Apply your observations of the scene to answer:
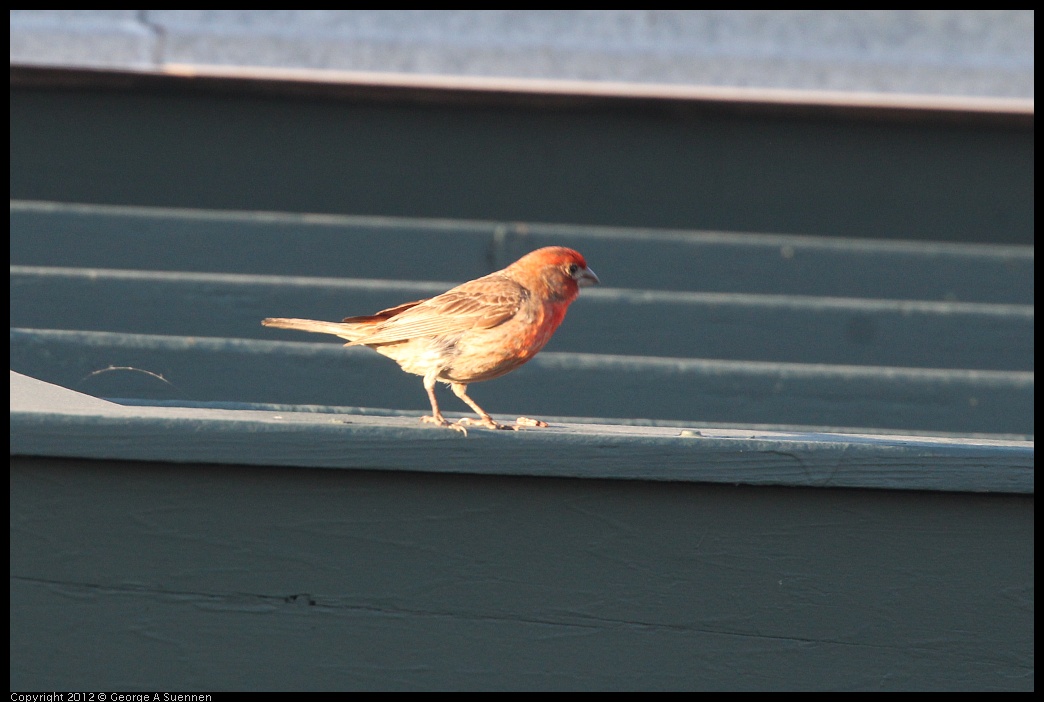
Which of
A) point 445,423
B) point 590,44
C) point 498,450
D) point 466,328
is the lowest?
point 498,450

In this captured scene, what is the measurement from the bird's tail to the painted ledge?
71 centimetres

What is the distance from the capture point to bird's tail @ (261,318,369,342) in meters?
2.81

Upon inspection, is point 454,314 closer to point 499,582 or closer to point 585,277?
point 585,277

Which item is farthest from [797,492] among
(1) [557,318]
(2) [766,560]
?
(1) [557,318]

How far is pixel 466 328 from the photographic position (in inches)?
108

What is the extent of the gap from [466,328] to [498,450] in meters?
0.78

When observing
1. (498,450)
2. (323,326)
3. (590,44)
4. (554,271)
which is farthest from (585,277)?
(590,44)

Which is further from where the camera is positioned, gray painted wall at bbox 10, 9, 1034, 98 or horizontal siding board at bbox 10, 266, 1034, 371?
gray painted wall at bbox 10, 9, 1034, 98

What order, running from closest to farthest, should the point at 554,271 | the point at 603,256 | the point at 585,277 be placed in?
the point at 554,271 < the point at 585,277 < the point at 603,256

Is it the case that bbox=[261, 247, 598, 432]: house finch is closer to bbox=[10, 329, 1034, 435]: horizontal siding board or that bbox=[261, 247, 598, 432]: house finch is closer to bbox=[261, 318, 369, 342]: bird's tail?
bbox=[261, 318, 369, 342]: bird's tail

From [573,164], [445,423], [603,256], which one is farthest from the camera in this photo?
[573,164]

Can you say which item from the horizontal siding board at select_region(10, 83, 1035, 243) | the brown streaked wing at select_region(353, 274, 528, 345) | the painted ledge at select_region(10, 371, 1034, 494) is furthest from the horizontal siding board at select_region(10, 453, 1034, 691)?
the horizontal siding board at select_region(10, 83, 1035, 243)

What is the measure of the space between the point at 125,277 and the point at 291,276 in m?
0.64

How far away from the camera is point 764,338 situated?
402 cm
